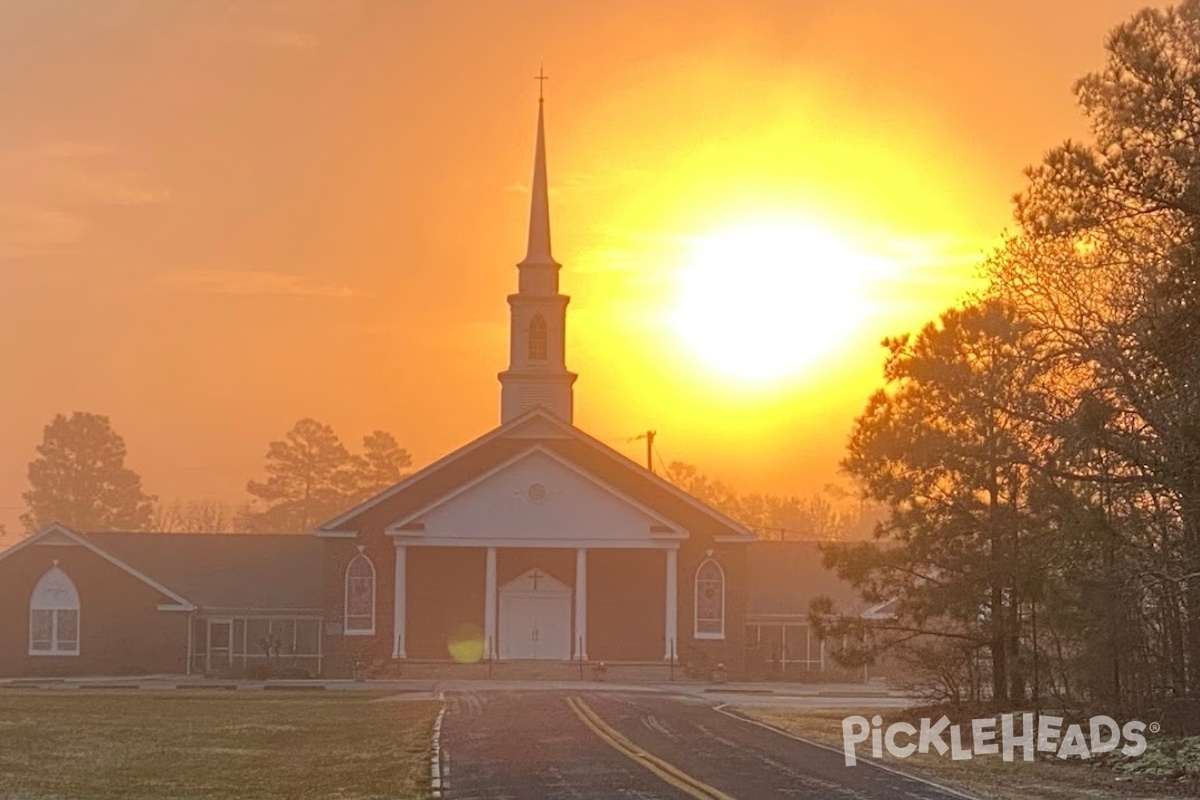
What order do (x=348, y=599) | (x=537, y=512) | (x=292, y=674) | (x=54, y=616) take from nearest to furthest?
(x=292, y=674), (x=537, y=512), (x=348, y=599), (x=54, y=616)

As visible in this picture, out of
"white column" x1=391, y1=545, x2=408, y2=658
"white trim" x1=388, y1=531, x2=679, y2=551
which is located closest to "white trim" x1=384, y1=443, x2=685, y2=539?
"white trim" x1=388, y1=531, x2=679, y2=551

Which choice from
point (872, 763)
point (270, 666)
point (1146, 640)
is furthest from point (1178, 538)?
point (270, 666)

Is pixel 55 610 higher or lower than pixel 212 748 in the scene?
higher

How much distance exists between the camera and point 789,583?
248ft

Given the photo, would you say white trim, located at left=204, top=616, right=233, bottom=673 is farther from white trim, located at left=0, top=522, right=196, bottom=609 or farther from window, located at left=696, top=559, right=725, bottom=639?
window, located at left=696, top=559, right=725, bottom=639

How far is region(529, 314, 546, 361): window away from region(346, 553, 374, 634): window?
37.0 feet

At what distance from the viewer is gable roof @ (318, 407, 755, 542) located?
6806 centimetres

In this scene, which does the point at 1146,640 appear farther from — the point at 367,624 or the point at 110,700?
the point at 367,624

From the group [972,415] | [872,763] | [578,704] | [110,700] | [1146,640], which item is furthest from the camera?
[110,700]

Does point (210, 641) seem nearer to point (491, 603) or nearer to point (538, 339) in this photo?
point (491, 603)

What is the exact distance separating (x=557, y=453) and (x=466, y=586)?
6334 mm

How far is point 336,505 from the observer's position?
499 ft

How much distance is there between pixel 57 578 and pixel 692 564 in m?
23.5

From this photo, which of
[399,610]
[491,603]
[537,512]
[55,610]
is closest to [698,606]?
[537,512]
